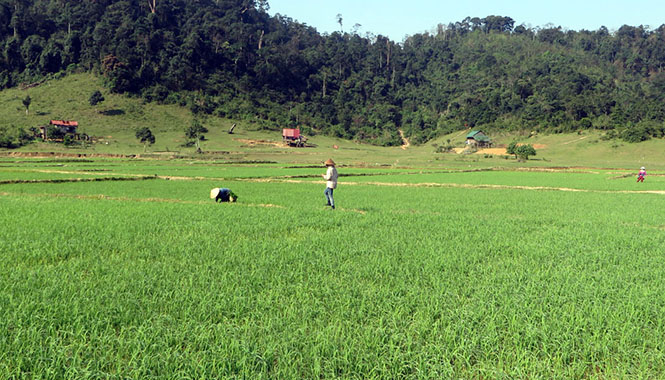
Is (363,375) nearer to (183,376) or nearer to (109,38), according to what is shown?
(183,376)

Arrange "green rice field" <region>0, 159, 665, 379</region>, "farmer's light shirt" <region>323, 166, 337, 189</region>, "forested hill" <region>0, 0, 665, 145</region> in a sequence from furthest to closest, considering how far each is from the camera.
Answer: "forested hill" <region>0, 0, 665, 145</region>, "farmer's light shirt" <region>323, 166, 337, 189</region>, "green rice field" <region>0, 159, 665, 379</region>

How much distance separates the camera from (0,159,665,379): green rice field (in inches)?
149

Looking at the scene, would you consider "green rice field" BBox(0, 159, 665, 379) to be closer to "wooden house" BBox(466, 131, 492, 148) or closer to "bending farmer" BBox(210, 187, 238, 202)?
"bending farmer" BBox(210, 187, 238, 202)

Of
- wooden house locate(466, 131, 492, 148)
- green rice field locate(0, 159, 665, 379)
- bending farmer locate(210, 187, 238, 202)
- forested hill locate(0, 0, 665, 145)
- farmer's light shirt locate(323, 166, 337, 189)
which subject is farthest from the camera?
forested hill locate(0, 0, 665, 145)

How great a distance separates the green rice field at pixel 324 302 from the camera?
12.4 feet

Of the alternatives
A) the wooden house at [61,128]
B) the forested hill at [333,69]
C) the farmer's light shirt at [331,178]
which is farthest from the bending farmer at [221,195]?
the forested hill at [333,69]

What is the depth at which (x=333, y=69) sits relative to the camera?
160 meters

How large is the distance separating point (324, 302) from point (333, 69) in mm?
161570

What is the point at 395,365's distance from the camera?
375cm

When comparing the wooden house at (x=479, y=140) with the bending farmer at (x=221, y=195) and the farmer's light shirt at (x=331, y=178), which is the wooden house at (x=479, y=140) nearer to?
the bending farmer at (x=221, y=195)

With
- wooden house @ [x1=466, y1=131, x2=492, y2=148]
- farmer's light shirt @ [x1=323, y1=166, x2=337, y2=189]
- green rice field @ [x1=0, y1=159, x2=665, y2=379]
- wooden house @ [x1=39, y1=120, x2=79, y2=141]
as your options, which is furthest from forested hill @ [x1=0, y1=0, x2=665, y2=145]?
green rice field @ [x1=0, y1=159, x2=665, y2=379]

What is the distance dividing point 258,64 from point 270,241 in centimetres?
13704

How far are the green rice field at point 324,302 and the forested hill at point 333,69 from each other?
85989 mm

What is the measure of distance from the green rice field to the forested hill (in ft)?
282
